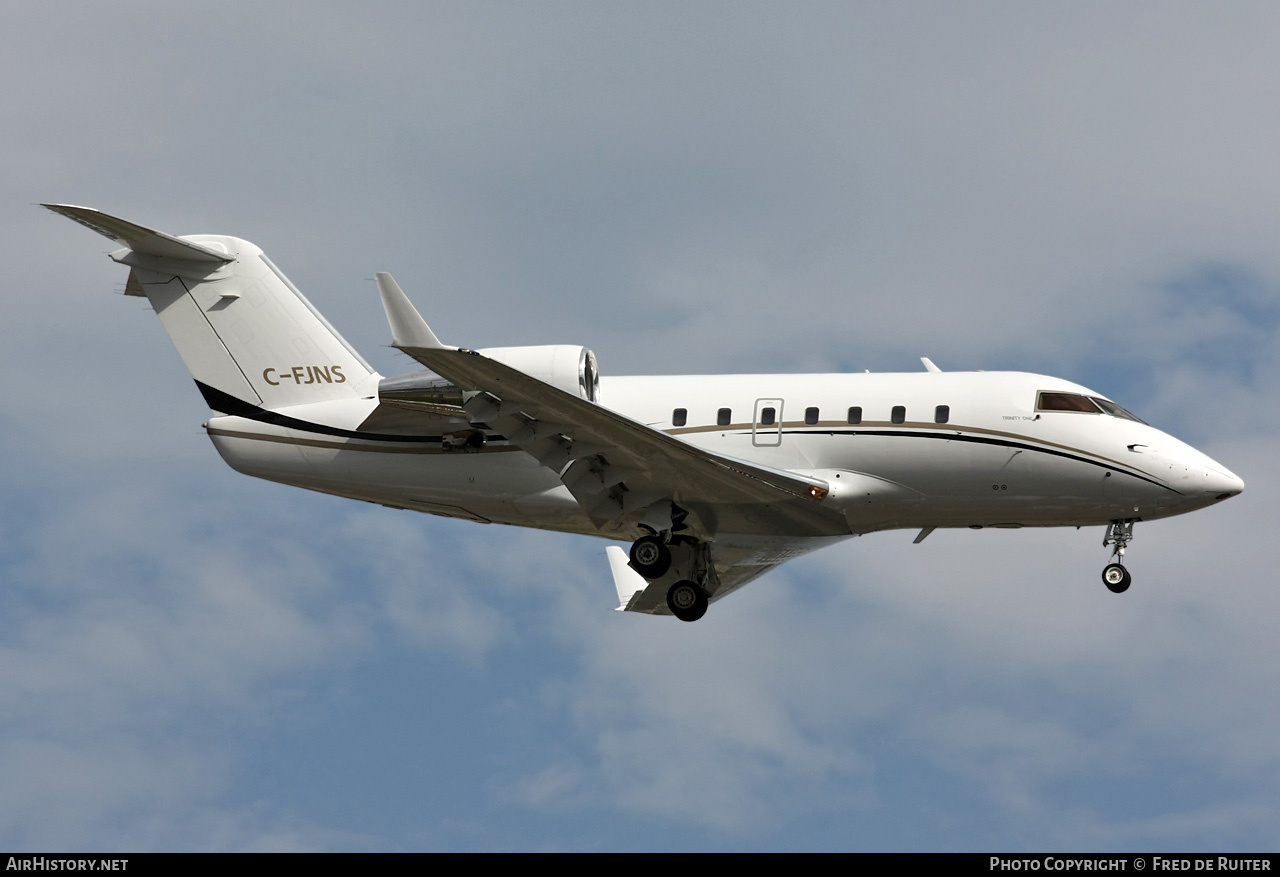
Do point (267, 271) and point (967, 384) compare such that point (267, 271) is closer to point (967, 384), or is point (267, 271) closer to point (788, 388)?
point (788, 388)

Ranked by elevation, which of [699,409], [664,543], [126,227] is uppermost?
[126,227]

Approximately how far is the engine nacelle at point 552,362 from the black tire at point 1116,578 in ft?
29.2

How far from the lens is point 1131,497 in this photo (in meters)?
26.7

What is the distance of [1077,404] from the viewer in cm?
2712

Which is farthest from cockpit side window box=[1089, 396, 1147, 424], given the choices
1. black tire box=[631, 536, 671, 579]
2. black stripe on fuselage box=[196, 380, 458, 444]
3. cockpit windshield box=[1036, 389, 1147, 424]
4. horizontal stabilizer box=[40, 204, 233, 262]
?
horizontal stabilizer box=[40, 204, 233, 262]

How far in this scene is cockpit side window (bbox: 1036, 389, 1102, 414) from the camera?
27.0m

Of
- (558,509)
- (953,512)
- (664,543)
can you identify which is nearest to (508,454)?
(558,509)

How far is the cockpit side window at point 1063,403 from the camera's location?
27016 mm

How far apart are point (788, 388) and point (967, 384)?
2.91 m

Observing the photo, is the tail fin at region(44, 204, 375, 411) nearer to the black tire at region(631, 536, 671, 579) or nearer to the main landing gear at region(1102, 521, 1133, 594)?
the black tire at region(631, 536, 671, 579)

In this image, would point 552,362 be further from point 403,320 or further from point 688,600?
point 688,600

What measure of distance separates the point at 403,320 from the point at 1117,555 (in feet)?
40.6

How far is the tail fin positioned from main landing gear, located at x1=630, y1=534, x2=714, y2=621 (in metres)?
5.95

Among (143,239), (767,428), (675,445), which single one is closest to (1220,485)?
(767,428)
